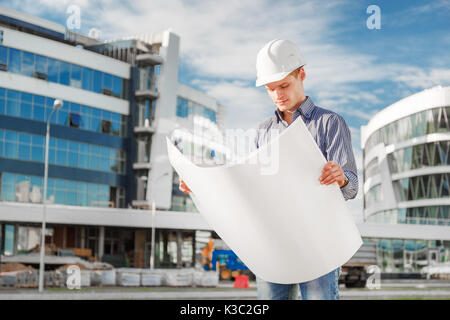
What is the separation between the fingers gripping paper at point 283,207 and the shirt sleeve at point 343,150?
177mm

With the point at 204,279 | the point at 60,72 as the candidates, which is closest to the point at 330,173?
the point at 204,279

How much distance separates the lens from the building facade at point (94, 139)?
47.9 metres

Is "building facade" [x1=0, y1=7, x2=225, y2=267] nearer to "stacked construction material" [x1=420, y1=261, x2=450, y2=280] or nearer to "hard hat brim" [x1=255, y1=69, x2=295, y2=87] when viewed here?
"stacked construction material" [x1=420, y1=261, x2=450, y2=280]

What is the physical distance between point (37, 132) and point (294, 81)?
48.4m

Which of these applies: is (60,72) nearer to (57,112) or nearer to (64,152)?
(57,112)

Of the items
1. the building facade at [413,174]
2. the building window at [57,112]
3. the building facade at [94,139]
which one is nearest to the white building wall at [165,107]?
the building facade at [94,139]

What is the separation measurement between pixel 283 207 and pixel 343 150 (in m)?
0.44

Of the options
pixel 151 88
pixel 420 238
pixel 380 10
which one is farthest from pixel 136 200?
pixel 380 10

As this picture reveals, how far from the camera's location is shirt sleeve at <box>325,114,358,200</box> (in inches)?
108

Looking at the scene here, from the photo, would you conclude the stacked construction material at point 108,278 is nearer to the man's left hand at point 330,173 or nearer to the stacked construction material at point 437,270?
the stacked construction material at point 437,270

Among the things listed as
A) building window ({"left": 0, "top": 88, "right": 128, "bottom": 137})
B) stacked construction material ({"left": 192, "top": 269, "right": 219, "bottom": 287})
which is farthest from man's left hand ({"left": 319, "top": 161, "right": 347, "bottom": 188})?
building window ({"left": 0, "top": 88, "right": 128, "bottom": 137})

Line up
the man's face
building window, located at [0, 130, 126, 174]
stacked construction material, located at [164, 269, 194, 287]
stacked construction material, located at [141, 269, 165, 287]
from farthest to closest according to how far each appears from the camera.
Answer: building window, located at [0, 130, 126, 174], stacked construction material, located at [164, 269, 194, 287], stacked construction material, located at [141, 269, 165, 287], the man's face

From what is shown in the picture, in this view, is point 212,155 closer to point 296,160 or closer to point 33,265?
point 296,160

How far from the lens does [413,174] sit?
6900 centimetres
